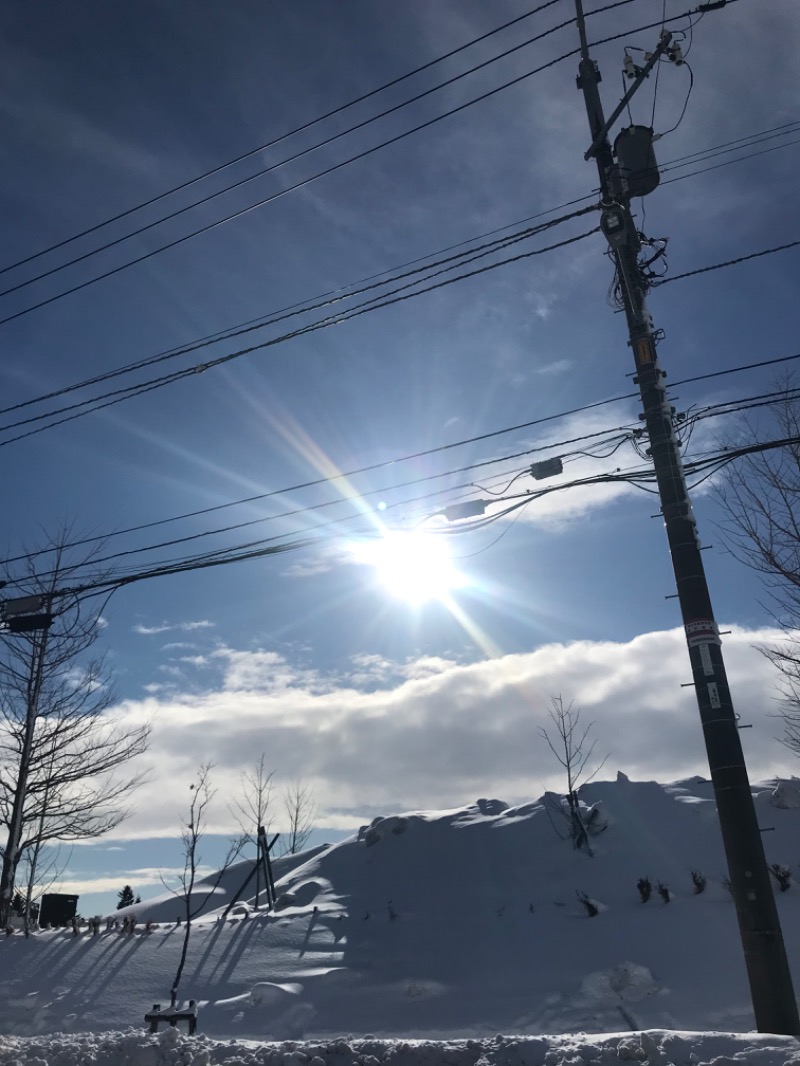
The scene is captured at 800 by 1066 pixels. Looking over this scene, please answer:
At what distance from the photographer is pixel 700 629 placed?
8680 mm

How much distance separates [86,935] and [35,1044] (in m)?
9.72

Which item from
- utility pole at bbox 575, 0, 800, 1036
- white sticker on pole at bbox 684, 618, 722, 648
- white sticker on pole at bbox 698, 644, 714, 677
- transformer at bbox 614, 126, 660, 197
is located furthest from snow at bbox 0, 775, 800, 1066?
transformer at bbox 614, 126, 660, 197

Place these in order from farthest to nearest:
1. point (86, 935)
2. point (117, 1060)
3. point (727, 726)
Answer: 1. point (86, 935)
2. point (117, 1060)
3. point (727, 726)

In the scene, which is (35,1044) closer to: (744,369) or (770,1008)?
(770,1008)

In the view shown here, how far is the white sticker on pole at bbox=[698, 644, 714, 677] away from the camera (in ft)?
27.8

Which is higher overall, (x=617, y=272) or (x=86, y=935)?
(x=617, y=272)

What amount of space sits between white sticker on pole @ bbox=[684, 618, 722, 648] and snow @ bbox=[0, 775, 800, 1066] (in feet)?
7.14

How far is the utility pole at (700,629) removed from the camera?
7.49m

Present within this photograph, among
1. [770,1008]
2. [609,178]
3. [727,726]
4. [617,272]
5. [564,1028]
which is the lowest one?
[564,1028]

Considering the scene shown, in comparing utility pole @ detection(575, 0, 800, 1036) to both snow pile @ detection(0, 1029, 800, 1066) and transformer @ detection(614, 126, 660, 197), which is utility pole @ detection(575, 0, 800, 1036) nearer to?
transformer @ detection(614, 126, 660, 197)

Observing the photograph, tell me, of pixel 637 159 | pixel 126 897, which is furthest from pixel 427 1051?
pixel 126 897

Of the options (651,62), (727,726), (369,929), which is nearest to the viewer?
(727,726)

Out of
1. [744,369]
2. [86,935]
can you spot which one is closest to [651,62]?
[744,369]

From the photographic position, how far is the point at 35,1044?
10.5m
